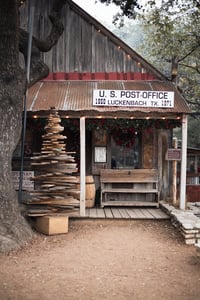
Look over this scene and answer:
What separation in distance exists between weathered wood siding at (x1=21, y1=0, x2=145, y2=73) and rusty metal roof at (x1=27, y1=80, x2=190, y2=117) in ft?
1.77

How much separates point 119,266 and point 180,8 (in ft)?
36.0

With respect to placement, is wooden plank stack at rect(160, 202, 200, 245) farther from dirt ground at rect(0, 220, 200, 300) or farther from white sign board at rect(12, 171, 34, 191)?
white sign board at rect(12, 171, 34, 191)

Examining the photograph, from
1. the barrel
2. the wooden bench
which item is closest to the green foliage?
the wooden bench

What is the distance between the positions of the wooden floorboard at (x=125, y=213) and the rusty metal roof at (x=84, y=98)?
8.86ft

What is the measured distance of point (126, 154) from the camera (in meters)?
11.5

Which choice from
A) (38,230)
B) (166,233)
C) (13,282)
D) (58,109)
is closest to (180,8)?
(58,109)

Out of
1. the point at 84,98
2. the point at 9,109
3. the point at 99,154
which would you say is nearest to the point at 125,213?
the point at 99,154

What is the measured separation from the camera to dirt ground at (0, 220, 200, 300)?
4801 millimetres

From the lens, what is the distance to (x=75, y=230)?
8.52m

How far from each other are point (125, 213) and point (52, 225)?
2.51m

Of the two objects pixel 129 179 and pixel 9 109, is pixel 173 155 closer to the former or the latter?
pixel 129 179

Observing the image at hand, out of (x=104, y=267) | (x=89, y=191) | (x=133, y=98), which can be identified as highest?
(x=133, y=98)

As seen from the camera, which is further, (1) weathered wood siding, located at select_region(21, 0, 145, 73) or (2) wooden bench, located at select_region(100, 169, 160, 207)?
(1) weathered wood siding, located at select_region(21, 0, 145, 73)

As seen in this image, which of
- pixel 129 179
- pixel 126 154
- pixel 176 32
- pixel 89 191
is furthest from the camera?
pixel 176 32
